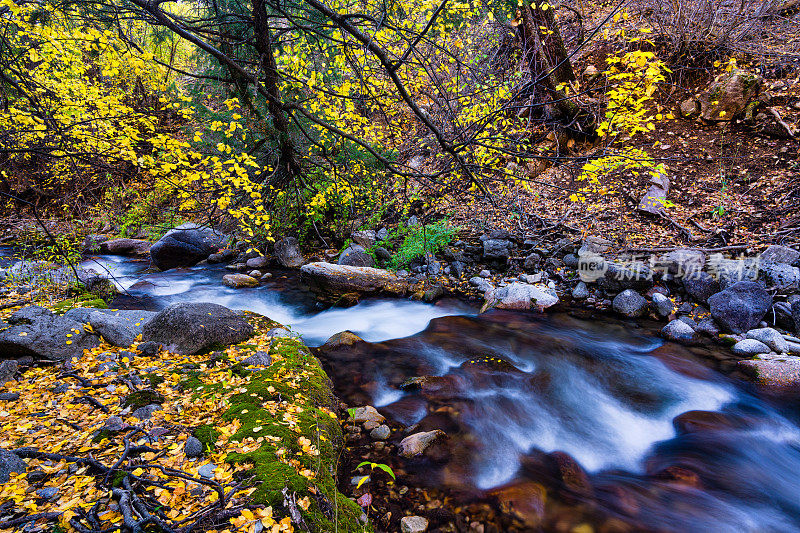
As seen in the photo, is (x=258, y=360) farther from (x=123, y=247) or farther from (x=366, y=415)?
(x=123, y=247)

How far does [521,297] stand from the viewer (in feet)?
25.1

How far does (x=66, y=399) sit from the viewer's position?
3.31m

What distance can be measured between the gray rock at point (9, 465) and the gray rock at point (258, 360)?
1.96 m

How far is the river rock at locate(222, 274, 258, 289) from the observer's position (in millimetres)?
9289

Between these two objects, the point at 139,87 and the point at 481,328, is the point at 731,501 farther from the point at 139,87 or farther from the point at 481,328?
the point at 139,87

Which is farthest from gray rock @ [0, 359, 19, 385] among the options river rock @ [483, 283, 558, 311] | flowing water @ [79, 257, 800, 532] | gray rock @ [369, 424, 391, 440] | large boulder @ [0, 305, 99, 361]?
river rock @ [483, 283, 558, 311]

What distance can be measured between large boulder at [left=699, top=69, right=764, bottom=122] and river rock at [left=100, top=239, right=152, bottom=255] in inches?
706

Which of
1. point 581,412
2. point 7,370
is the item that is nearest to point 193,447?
point 7,370

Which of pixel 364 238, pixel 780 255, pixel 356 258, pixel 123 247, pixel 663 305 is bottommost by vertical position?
pixel 123 247

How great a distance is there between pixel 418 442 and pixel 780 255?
721 cm

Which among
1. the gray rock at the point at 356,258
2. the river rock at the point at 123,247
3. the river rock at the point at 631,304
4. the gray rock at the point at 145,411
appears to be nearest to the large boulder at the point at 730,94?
the river rock at the point at 631,304

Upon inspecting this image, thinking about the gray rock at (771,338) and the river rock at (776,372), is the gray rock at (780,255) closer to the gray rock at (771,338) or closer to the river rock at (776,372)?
the gray rock at (771,338)

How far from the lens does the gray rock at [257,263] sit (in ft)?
34.9

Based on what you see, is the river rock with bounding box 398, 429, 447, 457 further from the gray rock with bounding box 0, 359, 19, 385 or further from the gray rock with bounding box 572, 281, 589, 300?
the gray rock with bounding box 572, 281, 589, 300
